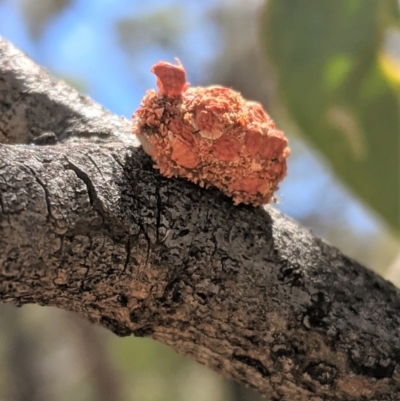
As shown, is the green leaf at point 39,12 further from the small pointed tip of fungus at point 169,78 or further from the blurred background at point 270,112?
the small pointed tip of fungus at point 169,78

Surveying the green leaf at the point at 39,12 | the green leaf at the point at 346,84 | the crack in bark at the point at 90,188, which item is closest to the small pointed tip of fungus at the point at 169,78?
the crack in bark at the point at 90,188

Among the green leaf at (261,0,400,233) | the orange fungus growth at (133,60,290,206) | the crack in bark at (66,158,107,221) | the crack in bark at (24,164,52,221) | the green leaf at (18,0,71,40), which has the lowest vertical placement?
the crack in bark at (24,164,52,221)

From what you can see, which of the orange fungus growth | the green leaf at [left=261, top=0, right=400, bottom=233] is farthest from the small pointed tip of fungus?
the green leaf at [left=261, top=0, right=400, bottom=233]

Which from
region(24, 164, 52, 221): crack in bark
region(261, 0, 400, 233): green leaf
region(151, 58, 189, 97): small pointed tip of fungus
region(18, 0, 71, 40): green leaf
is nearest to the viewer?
region(24, 164, 52, 221): crack in bark

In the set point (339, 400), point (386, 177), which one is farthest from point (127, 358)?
point (339, 400)

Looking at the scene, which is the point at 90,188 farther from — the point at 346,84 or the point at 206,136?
the point at 346,84

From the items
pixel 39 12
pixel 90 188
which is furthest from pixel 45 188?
pixel 39 12

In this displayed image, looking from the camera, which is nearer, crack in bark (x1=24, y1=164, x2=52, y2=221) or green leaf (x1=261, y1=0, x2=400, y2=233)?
crack in bark (x1=24, y1=164, x2=52, y2=221)

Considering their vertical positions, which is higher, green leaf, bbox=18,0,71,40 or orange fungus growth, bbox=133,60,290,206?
green leaf, bbox=18,0,71,40

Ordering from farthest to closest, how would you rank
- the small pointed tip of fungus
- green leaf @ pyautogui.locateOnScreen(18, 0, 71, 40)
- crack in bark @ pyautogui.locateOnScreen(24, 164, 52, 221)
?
green leaf @ pyautogui.locateOnScreen(18, 0, 71, 40) → the small pointed tip of fungus → crack in bark @ pyautogui.locateOnScreen(24, 164, 52, 221)

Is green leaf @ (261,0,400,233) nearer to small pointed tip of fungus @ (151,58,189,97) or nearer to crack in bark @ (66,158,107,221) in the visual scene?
small pointed tip of fungus @ (151,58,189,97)
